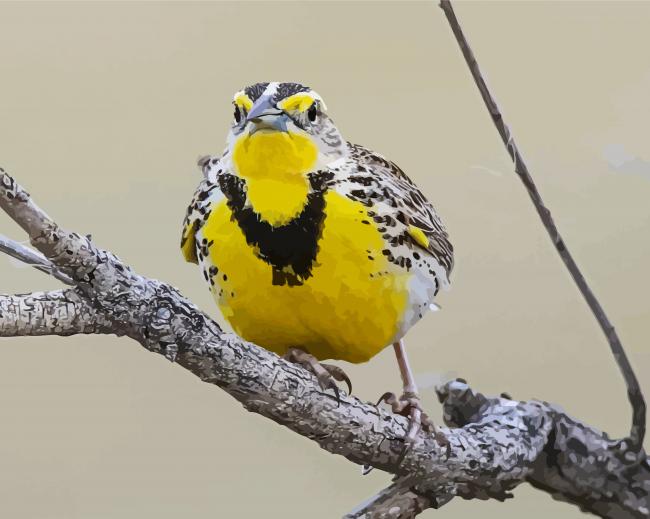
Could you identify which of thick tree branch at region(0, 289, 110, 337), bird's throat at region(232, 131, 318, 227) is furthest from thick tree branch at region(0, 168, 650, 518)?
bird's throat at region(232, 131, 318, 227)

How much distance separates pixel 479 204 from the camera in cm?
Result: 114

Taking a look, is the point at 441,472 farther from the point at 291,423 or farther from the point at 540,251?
the point at 540,251

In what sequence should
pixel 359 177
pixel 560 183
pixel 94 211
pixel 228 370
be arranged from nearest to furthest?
pixel 228 370
pixel 359 177
pixel 94 211
pixel 560 183

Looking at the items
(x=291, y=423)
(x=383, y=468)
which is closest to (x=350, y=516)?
(x=383, y=468)

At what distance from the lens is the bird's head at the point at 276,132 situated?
699 millimetres

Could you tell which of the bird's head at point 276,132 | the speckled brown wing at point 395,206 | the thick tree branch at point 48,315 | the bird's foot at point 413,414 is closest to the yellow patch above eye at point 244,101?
the bird's head at point 276,132

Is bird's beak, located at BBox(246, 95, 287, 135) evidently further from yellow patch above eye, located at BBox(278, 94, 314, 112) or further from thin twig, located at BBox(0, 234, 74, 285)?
thin twig, located at BBox(0, 234, 74, 285)

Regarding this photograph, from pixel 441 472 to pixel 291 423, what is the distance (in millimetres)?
194

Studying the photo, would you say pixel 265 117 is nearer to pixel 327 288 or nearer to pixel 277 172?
pixel 277 172

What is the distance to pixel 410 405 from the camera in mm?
874

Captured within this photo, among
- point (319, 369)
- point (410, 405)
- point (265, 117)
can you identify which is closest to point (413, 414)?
point (410, 405)

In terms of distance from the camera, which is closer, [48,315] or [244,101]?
[48,315]

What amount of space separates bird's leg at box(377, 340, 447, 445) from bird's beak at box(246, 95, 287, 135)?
12.4 inches

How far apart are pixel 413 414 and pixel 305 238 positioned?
9.0 inches
